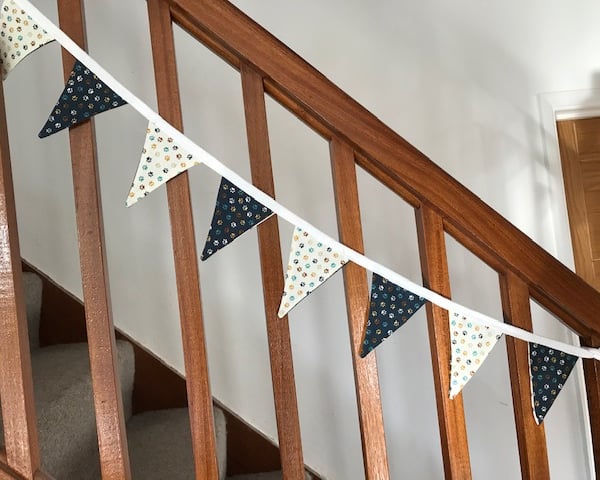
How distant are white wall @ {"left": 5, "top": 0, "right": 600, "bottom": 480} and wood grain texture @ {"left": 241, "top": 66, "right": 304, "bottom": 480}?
0.86 m

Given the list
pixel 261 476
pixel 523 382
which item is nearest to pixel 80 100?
pixel 523 382

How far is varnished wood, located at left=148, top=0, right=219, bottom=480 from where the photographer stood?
85 cm

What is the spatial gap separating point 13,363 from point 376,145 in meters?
0.58

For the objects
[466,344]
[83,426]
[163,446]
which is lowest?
[163,446]

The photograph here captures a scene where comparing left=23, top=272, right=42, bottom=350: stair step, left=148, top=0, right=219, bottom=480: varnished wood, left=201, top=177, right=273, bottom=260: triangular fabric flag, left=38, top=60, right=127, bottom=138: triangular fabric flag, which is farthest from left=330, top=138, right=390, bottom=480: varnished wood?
left=23, top=272, right=42, bottom=350: stair step

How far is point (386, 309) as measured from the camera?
2.90ft

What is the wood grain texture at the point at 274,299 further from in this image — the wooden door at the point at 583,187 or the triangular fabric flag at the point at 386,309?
the wooden door at the point at 583,187

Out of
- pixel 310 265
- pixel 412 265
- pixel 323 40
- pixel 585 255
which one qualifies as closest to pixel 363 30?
pixel 323 40

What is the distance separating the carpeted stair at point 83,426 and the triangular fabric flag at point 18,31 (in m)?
0.60

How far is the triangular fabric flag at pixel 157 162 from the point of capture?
0.86m

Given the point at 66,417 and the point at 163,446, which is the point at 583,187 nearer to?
the point at 163,446

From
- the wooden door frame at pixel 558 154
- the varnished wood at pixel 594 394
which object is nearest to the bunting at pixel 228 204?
the varnished wood at pixel 594 394

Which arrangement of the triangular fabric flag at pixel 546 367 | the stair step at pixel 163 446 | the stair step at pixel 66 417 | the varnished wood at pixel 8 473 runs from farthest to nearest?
the stair step at pixel 163 446 < the stair step at pixel 66 417 < the triangular fabric flag at pixel 546 367 < the varnished wood at pixel 8 473

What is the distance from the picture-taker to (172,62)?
88 cm
